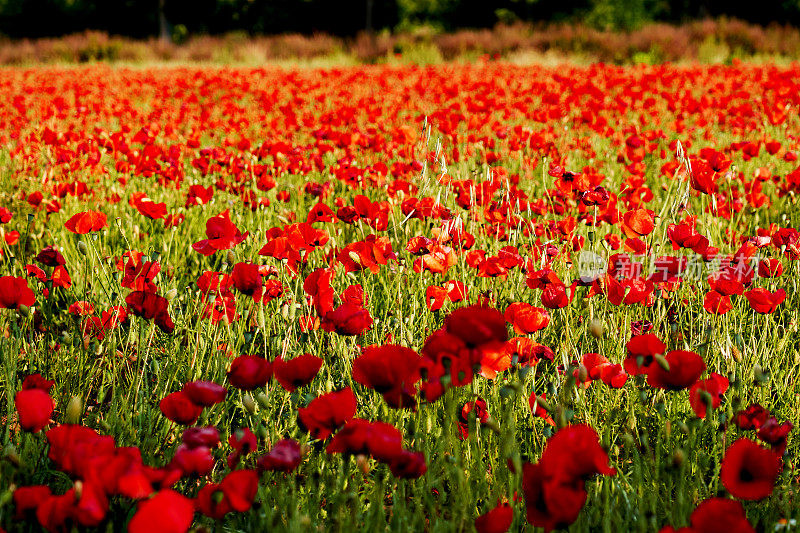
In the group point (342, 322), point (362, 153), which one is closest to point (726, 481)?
point (342, 322)

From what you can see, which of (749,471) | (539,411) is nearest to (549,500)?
(749,471)

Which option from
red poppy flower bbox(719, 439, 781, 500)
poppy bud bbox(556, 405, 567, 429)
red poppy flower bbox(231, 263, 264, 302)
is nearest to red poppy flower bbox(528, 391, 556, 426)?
poppy bud bbox(556, 405, 567, 429)

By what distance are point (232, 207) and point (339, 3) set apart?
31.5 metres

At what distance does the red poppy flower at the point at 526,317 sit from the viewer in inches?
55.6

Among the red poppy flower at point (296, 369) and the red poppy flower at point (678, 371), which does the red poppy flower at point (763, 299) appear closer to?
the red poppy flower at point (678, 371)

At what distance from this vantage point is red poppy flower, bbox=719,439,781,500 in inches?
37.1

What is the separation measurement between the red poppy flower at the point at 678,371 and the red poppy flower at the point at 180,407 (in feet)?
2.65

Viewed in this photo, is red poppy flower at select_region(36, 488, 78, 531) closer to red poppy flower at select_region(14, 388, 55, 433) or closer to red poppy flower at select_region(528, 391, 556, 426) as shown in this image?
red poppy flower at select_region(14, 388, 55, 433)

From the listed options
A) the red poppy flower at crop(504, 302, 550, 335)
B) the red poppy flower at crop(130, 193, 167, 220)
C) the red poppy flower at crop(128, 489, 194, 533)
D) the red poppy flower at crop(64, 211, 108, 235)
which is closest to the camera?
the red poppy flower at crop(128, 489, 194, 533)

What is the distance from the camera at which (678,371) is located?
1.15 m

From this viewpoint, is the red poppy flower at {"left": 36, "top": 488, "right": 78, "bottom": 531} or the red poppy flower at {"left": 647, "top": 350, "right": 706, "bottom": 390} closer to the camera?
the red poppy flower at {"left": 36, "top": 488, "right": 78, "bottom": 531}

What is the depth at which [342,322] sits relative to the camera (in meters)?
1.37

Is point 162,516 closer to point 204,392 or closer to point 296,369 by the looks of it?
point 204,392

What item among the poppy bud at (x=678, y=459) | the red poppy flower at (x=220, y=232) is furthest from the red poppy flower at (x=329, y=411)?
the red poppy flower at (x=220, y=232)
